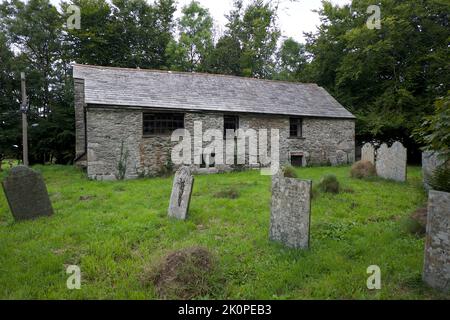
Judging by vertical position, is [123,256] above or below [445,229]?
below

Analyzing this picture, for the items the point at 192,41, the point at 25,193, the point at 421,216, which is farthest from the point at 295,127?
the point at 192,41

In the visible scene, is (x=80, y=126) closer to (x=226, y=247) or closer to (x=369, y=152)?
(x=226, y=247)

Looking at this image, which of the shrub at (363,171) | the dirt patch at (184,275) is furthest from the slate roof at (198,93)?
the dirt patch at (184,275)

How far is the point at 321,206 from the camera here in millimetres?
7348

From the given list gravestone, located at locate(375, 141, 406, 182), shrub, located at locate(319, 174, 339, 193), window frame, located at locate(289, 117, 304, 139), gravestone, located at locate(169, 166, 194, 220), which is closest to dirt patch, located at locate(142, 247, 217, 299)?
gravestone, located at locate(169, 166, 194, 220)

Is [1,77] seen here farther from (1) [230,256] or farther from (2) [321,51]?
(2) [321,51]

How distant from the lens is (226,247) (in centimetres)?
505

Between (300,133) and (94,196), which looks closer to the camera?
(94,196)

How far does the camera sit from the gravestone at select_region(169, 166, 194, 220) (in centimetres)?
659

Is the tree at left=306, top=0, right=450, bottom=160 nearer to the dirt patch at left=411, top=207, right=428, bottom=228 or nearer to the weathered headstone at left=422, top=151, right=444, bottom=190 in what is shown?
the weathered headstone at left=422, top=151, right=444, bottom=190

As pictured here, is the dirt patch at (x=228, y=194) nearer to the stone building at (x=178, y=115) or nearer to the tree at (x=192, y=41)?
the stone building at (x=178, y=115)
